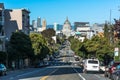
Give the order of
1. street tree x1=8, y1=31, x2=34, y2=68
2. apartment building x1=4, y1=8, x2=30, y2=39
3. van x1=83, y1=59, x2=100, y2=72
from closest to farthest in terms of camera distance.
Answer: van x1=83, y1=59, x2=100, y2=72 → street tree x1=8, y1=31, x2=34, y2=68 → apartment building x1=4, y1=8, x2=30, y2=39

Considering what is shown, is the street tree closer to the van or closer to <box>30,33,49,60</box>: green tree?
<box>30,33,49,60</box>: green tree

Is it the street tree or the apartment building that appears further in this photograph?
the apartment building

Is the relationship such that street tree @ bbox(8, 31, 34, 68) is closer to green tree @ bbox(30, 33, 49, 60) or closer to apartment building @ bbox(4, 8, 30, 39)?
green tree @ bbox(30, 33, 49, 60)

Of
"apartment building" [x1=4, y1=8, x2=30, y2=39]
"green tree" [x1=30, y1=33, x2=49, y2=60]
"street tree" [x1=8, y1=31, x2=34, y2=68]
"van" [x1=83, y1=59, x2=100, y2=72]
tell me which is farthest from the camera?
"apartment building" [x1=4, y1=8, x2=30, y2=39]

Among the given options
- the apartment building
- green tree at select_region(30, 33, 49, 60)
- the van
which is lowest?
the van

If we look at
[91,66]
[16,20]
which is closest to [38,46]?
[16,20]

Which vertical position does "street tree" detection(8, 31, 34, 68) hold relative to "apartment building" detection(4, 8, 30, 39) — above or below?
below

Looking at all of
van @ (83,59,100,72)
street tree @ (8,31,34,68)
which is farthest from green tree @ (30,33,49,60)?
van @ (83,59,100,72)

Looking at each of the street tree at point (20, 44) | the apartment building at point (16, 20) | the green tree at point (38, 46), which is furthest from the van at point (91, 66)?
the apartment building at point (16, 20)

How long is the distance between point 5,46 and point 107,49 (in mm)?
24988

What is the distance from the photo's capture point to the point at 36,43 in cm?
11331

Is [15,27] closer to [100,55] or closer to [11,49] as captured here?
[11,49]

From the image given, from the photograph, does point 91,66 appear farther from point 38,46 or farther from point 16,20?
point 16,20

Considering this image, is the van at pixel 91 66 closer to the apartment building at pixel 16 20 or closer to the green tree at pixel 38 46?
the green tree at pixel 38 46
